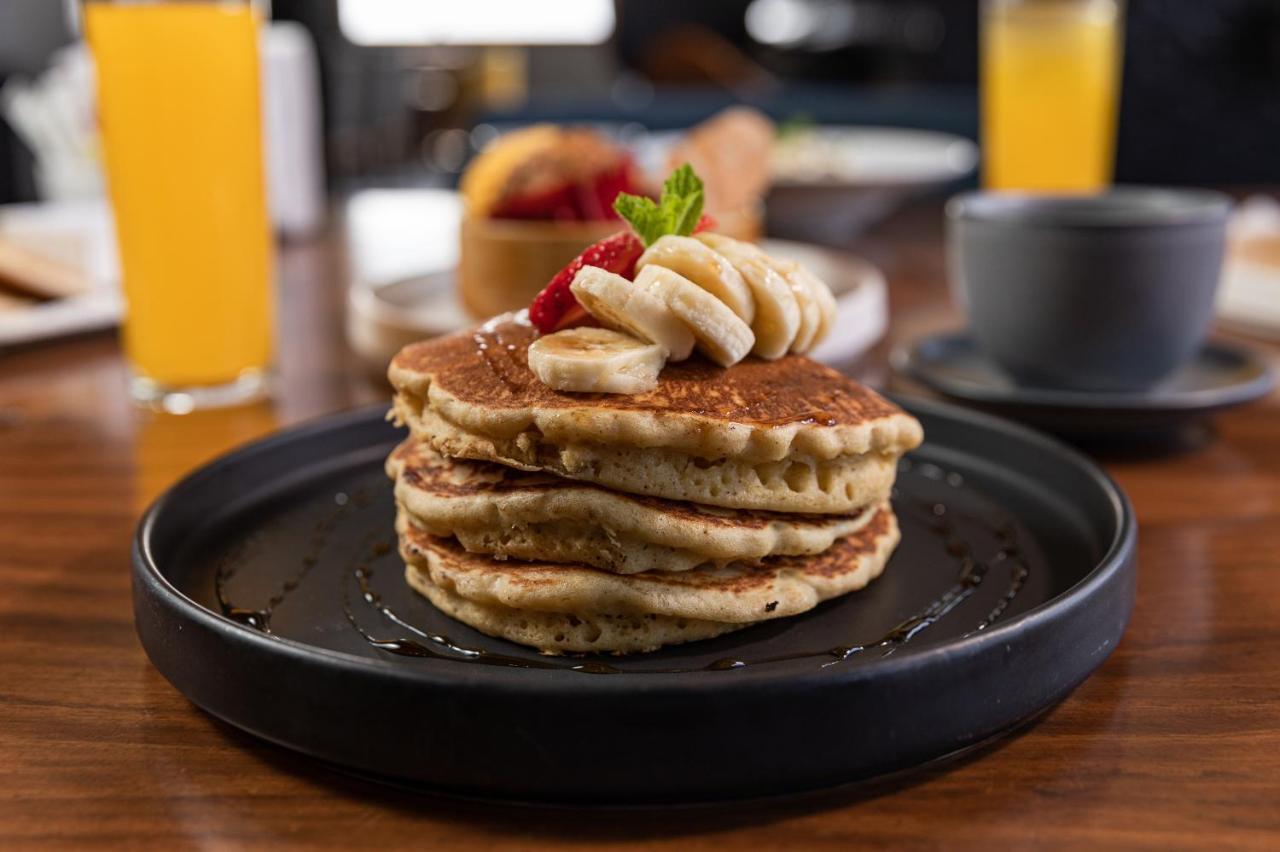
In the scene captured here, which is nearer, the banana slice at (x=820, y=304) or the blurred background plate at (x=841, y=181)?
the banana slice at (x=820, y=304)

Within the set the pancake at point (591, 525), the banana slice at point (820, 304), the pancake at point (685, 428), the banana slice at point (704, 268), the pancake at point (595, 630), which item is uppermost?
the banana slice at point (704, 268)

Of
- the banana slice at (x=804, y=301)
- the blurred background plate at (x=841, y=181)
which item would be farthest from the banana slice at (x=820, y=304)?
the blurred background plate at (x=841, y=181)

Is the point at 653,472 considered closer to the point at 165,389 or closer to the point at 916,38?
the point at 165,389

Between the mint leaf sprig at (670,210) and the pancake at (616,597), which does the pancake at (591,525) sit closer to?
the pancake at (616,597)

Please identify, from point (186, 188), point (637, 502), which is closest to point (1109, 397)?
point (637, 502)

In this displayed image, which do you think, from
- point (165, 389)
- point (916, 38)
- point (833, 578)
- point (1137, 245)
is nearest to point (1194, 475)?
point (1137, 245)
